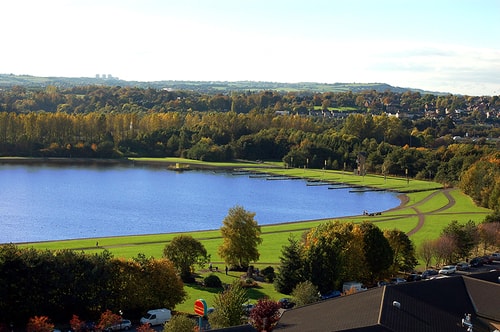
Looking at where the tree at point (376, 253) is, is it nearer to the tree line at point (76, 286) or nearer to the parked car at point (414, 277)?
the parked car at point (414, 277)

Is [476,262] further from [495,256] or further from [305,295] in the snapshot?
[305,295]

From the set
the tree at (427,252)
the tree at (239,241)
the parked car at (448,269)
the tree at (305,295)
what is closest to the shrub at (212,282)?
the tree at (239,241)

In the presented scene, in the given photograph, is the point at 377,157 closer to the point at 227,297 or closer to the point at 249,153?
the point at 249,153

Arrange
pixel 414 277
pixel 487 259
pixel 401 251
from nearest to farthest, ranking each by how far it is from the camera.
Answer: pixel 414 277 < pixel 401 251 < pixel 487 259

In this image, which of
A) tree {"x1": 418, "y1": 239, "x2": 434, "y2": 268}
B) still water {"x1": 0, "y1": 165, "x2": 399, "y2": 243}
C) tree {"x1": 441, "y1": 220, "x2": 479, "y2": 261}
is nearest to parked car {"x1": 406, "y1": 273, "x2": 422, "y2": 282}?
tree {"x1": 418, "y1": 239, "x2": 434, "y2": 268}

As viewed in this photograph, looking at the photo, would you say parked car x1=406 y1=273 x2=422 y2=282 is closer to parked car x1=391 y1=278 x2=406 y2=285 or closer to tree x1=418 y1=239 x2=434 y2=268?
parked car x1=391 y1=278 x2=406 y2=285

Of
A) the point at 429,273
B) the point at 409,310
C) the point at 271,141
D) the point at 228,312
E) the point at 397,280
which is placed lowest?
the point at 271,141

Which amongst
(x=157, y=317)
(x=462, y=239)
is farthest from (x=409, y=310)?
(x=462, y=239)
